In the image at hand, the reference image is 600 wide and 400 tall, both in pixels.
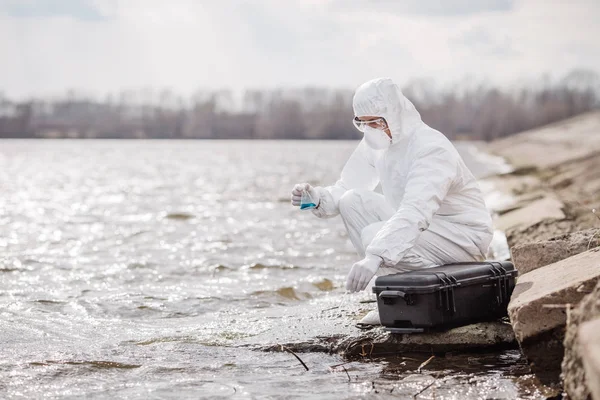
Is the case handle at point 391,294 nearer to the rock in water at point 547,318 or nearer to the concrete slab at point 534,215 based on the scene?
the rock in water at point 547,318

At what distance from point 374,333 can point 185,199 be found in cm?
1645

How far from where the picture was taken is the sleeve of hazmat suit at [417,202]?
4.57 m

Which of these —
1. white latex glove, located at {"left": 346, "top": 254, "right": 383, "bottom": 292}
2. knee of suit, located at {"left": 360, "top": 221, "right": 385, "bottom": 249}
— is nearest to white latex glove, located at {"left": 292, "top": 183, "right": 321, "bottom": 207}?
knee of suit, located at {"left": 360, "top": 221, "right": 385, "bottom": 249}

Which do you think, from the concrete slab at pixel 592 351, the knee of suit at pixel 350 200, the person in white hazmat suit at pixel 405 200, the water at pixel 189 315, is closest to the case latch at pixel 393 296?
the person in white hazmat suit at pixel 405 200

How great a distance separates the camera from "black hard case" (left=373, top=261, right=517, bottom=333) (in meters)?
4.57

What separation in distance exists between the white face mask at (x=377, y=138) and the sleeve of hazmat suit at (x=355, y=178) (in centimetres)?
28

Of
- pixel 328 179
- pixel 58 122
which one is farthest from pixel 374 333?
pixel 58 122

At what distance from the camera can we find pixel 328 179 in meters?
28.9

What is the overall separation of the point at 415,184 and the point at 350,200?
0.71 metres

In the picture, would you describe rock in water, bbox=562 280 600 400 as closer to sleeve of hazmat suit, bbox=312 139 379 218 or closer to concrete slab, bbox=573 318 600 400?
concrete slab, bbox=573 318 600 400

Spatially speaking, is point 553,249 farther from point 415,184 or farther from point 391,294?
point 391,294

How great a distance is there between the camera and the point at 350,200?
17.6 feet

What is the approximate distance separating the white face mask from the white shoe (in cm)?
107

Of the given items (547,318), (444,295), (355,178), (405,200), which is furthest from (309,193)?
(547,318)
